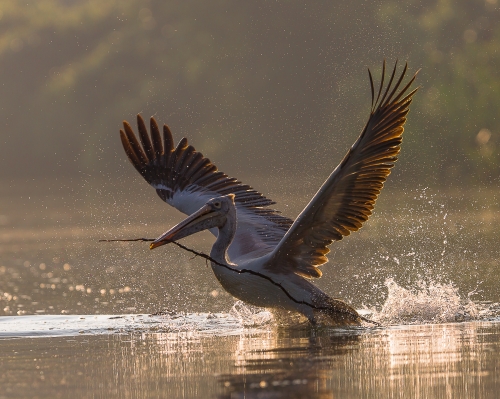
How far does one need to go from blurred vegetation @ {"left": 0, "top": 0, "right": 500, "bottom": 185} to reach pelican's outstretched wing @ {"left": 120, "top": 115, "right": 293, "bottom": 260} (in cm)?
1571

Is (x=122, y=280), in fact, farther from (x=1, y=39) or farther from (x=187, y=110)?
(x=1, y=39)

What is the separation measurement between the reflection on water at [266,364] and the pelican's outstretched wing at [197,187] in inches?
53.0

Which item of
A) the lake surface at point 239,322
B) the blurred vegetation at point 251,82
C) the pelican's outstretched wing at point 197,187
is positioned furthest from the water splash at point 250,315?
the blurred vegetation at point 251,82

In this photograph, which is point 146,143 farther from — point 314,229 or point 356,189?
Answer: point 356,189

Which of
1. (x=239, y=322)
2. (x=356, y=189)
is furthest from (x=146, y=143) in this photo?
(x=356, y=189)

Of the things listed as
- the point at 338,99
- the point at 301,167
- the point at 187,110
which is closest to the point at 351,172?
the point at 301,167

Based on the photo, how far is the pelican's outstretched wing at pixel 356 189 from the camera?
8375mm

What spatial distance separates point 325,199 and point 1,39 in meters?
48.8

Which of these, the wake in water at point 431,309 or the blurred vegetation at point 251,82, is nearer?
the wake in water at point 431,309

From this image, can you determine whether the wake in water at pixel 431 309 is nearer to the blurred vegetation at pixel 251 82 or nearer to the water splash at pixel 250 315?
the water splash at pixel 250 315

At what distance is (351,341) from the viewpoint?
25.0ft

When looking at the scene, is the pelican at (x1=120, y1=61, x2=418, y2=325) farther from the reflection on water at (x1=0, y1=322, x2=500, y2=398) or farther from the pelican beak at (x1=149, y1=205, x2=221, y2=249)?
the reflection on water at (x1=0, y1=322, x2=500, y2=398)

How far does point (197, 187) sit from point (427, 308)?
236 cm

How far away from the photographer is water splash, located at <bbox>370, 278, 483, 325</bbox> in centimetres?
861
